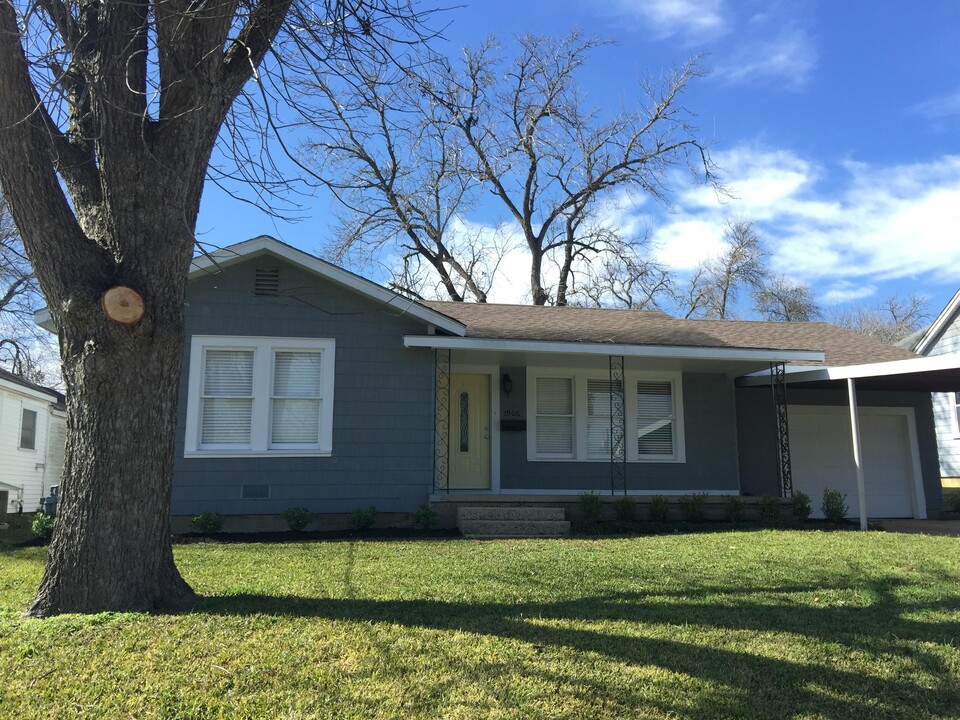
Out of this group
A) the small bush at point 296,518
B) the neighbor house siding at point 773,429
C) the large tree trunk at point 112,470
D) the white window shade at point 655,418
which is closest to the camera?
the large tree trunk at point 112,470

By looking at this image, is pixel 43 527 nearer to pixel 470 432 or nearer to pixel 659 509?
pixel 470 432

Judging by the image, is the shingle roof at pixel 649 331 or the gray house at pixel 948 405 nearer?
the shingle roof at pixel 649 331

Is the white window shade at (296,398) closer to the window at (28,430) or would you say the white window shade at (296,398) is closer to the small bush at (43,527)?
the small bush at (43,527)

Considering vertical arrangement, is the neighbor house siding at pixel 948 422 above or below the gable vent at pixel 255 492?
above

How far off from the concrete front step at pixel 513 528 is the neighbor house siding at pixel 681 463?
6.40 ft

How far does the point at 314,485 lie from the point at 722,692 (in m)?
7.39

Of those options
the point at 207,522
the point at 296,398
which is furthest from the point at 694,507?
the point at 207,522

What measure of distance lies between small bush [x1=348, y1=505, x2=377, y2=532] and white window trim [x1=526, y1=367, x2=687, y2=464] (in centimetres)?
311

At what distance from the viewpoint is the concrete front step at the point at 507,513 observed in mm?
9828

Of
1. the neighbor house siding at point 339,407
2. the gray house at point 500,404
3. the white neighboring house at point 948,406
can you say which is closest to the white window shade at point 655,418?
the gray house at point 500,404

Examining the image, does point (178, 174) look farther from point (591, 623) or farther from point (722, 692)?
point (722, 692)

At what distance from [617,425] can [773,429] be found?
2840mm

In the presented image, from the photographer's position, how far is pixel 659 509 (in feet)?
34.7

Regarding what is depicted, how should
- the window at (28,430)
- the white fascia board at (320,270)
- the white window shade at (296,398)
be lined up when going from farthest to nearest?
the window at (28,430) → the white window shade at (296,398) → the white fascia board at (320,270)
